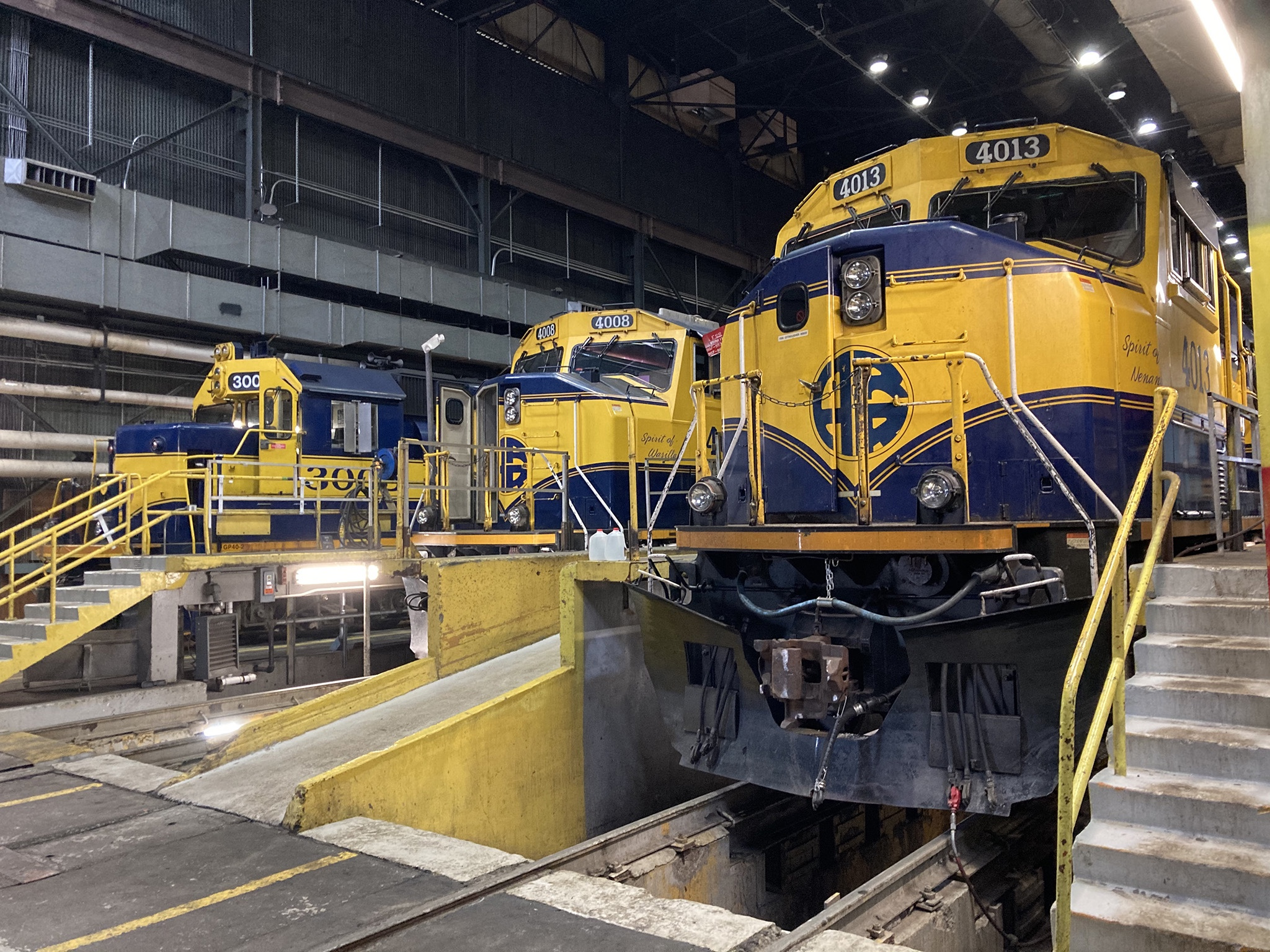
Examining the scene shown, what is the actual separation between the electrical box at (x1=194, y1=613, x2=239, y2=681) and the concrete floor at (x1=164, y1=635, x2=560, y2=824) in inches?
170

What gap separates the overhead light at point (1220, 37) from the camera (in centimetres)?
369

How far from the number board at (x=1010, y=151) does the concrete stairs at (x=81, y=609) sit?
798 cm

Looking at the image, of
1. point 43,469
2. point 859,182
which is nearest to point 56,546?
point 43,469

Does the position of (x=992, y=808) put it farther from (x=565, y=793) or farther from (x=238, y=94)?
(x=238, y=94)

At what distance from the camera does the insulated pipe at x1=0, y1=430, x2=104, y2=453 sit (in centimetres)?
1263

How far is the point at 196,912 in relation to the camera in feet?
11.2

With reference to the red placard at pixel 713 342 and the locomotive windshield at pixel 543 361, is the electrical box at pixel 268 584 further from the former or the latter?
the red placard at pixel 713 342

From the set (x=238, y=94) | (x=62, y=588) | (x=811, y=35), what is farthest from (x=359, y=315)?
(x=811, y=35)

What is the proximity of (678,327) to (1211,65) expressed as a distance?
18.5 feet

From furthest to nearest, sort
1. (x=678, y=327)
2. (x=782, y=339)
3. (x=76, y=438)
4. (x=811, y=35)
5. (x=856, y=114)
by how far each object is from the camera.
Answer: (x=856, y=114), (x=811, y=35), (x=76, y=438), (x=678, y=327), (x=782, y=339)

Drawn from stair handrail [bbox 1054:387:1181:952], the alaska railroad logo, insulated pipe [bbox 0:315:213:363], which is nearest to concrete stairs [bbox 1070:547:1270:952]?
stair handrail [bbox 1054:387:1181:952]

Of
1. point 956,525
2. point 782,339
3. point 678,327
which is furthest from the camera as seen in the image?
point 678,327

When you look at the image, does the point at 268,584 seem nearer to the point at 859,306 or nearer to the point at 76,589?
the point at 76,589

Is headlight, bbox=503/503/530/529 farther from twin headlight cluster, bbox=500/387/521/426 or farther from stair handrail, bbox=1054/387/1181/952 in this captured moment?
stair handrail, bbox=1054/387/1181/952
